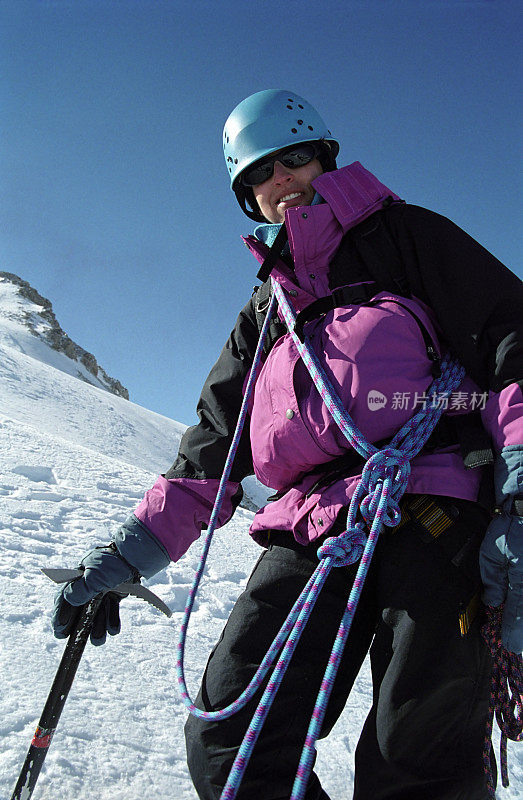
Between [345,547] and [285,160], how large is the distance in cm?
162

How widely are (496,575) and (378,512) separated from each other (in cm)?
35

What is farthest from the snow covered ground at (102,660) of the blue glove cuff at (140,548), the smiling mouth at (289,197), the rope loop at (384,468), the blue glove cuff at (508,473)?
the smiling mouth at (289,197)

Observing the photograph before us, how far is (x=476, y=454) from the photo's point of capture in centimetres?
151

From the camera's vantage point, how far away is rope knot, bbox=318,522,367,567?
1.52 m

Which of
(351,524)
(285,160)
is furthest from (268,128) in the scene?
(351,524)

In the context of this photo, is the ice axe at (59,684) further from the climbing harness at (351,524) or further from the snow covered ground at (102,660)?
the climbing harness at (351,524)

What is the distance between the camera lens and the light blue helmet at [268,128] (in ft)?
7.45

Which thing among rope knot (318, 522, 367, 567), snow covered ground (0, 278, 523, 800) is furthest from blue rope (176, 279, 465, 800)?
snow covered ground (0, 278, 523, 800)

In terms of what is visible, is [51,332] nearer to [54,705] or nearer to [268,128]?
[268,128]

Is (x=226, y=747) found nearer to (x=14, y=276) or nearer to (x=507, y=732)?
(x=507, y=732)

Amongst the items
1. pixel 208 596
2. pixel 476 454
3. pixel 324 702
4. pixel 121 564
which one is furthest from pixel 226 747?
pixel 208 596

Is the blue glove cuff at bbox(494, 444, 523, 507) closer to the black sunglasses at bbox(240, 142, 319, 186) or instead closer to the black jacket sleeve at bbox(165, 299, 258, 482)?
the black jacket sleeve at bbox(165, 299, 258, 482)

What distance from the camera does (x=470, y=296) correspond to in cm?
166

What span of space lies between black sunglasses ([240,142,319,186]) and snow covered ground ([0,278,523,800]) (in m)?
2.26
